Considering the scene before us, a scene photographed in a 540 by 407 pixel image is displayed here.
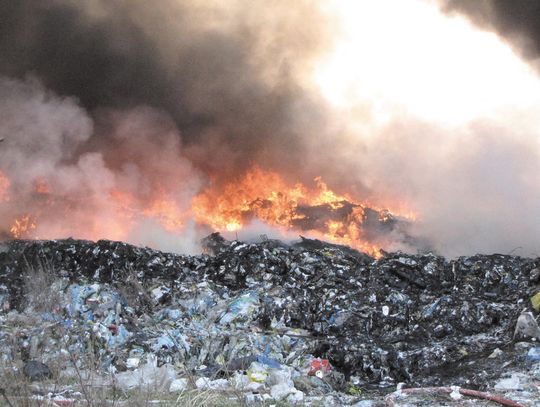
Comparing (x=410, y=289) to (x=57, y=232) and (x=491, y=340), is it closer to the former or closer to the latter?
(x=491, y=340)

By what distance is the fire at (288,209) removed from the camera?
14570 millimetres

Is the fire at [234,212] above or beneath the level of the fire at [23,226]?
above

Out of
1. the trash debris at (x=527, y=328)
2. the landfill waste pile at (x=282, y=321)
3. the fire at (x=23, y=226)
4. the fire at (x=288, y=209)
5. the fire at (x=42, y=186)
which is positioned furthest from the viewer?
the fire at (x=288, y=209)

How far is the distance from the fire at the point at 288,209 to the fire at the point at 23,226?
15.3ft

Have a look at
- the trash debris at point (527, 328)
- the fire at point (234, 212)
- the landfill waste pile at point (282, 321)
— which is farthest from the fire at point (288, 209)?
the trash debris at point (527, 328)

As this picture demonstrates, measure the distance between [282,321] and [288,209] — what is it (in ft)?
29.1

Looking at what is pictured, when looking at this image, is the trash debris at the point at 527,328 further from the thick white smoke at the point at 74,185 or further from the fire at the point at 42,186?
the fire at the point at 42,186

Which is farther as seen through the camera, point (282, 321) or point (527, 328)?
point (282, 321)

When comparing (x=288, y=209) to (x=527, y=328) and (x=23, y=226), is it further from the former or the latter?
(x=527, y=328)

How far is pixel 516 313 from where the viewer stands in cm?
650

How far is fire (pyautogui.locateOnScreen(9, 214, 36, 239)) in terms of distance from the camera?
1273cm

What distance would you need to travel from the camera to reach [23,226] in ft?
42.4

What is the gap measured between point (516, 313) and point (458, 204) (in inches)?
309

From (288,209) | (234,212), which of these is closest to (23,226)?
(234,212)
